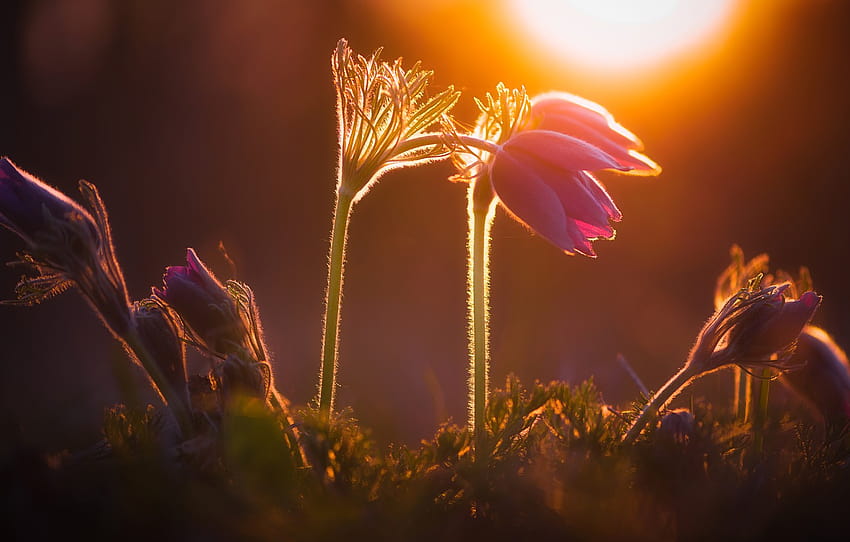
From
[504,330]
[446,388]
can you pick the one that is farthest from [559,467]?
[504,330]

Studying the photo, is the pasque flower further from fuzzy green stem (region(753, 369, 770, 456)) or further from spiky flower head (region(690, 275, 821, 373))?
fuzzy green stem (region(753, 369, 770, 456))

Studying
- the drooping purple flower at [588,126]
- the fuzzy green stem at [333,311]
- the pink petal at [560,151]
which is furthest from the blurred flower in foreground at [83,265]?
the drooping purple flower at [588,126]

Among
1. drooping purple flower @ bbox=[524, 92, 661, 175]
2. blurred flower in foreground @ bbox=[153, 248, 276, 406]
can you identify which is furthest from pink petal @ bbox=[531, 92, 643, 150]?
blurred flower in foreground @ bbox=[153, 248, 276, 406]

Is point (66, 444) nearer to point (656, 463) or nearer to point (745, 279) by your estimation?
point (656, 463)

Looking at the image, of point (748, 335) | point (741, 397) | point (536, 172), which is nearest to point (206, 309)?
point (536, 172)

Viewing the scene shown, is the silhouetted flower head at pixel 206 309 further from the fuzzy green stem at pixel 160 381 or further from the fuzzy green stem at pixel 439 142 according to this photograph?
the fuzzy green stem at pixel 439 142

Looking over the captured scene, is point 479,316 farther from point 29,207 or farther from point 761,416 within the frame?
point 29,207

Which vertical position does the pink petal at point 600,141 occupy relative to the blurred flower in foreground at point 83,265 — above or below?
above
